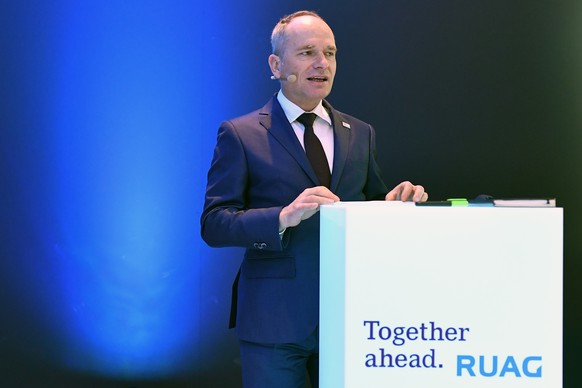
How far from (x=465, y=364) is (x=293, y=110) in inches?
37.8

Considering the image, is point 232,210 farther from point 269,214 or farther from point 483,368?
point 483,368

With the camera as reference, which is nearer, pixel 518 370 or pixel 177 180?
pixel 518 370

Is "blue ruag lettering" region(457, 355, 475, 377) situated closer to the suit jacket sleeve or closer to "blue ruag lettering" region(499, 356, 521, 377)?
"blue ruag lettering" region(499, 356, 521, 377)

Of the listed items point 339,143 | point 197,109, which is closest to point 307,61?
point 339,143

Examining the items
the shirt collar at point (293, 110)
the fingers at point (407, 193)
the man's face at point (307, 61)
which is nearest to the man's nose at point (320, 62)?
the man's face at point (307, 61)

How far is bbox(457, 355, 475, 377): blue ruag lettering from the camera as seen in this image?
1560 millimetres

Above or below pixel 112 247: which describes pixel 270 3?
above

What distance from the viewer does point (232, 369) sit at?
3.32m

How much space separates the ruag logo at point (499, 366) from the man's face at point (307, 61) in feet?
3.12

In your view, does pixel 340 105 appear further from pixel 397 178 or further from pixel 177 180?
pixel 177 180

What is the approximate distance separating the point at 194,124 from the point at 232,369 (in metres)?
1.07

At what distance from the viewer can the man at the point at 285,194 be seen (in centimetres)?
201

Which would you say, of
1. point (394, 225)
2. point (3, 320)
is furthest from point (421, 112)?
point (3, 320)

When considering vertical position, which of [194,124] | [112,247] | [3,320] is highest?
[194,124]
